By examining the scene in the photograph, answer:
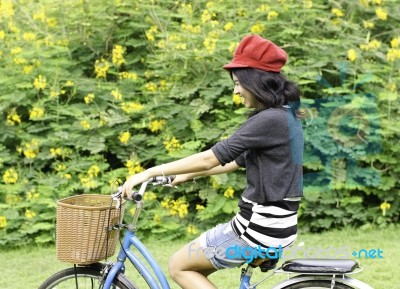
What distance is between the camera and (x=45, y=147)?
7.13m

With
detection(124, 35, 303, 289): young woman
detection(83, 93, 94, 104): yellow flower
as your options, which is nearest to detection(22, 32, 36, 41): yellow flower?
detection(83, 93, 94, 104): yellow flower

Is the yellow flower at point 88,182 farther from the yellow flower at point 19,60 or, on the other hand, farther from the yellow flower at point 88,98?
the yellow flower at point 19,60

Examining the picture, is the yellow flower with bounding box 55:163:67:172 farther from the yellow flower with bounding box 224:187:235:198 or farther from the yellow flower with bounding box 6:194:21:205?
the yellow flower with bounding box 224:187:235:198

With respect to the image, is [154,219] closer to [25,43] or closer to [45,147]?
[45,147]

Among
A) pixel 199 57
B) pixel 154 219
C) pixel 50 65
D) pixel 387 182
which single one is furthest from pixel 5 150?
pixel 387 182

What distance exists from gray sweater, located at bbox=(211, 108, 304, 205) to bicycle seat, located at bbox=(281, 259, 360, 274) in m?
0.27

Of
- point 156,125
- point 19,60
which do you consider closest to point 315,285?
point 156,125

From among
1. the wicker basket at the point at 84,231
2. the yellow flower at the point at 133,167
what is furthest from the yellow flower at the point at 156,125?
the wicker basket at the point at 84,231

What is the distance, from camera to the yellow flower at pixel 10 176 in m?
6.85

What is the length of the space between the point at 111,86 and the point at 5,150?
1228 millimetres

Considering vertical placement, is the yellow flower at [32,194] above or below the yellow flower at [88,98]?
below

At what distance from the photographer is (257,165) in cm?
303

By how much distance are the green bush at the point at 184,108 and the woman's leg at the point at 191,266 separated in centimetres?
347

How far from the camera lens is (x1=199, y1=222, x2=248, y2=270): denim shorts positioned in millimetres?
3070
